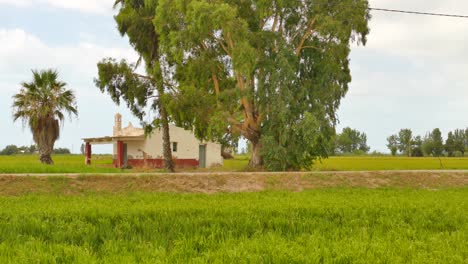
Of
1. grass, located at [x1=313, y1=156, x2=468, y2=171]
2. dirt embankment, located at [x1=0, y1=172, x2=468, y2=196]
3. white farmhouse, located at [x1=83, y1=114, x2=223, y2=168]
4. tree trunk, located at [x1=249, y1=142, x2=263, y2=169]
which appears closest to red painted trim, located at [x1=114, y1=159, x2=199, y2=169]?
white farmhouse, located at [x1=83, y1=114, x2=223, y2=168]

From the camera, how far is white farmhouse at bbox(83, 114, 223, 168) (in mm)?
46438

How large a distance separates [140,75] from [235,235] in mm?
32138

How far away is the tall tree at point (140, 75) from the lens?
39.6 metres

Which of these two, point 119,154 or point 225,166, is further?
point 225,166

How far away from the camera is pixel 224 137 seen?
39156 mm

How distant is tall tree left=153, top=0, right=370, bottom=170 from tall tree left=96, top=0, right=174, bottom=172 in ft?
7.24

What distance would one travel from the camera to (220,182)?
25.4 meters

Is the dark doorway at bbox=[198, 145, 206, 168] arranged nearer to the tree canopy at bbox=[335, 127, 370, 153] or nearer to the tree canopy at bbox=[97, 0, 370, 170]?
the tree canopy at bbox=[97, 0, 370, 170]

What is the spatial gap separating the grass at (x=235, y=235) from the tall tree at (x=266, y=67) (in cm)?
2025

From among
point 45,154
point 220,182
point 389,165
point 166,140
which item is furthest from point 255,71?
point 389,165

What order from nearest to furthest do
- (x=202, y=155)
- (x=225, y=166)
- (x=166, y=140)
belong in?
(x=166, y=140), (x=202, y=155), (x=225, y=166)

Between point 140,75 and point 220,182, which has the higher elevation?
point 140,75

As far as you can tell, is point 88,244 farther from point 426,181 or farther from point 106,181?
point 426,181

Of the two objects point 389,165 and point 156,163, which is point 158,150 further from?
point 389,165
